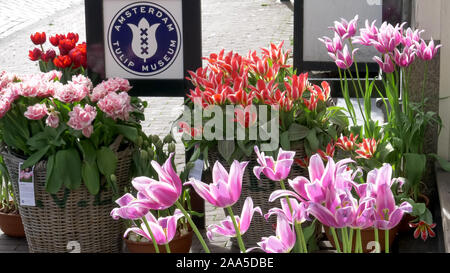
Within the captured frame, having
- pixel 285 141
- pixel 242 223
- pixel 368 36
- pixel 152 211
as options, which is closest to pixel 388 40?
pixel 368 36

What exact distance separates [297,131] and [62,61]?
153 cm

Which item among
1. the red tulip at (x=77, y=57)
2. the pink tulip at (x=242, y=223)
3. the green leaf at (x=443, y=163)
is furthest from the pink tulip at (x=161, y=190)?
the red tulip at (x=77, y=57)

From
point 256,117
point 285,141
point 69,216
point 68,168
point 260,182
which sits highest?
point 256,117

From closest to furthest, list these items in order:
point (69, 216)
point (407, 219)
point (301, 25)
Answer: point (69, 216), point (407, 219), point (301, 25)

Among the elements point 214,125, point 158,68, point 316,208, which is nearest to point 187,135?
point 214,125

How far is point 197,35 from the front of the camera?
4496 mm

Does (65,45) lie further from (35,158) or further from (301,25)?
(301,25)

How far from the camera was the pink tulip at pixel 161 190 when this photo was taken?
1.43 m

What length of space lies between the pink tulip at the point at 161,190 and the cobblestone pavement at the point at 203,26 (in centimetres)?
531

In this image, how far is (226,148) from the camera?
387 cm

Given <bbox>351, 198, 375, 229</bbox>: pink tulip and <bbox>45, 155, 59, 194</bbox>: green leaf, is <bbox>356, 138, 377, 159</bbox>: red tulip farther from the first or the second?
<bbox>351, 198, 375, 229</bbox>: pink tulip

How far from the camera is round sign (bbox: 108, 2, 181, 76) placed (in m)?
4.52

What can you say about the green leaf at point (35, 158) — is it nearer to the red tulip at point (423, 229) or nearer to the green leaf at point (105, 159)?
the green leaf at point (105, 159)

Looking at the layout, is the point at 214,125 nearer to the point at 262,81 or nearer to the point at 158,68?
→ the point at 262,81
